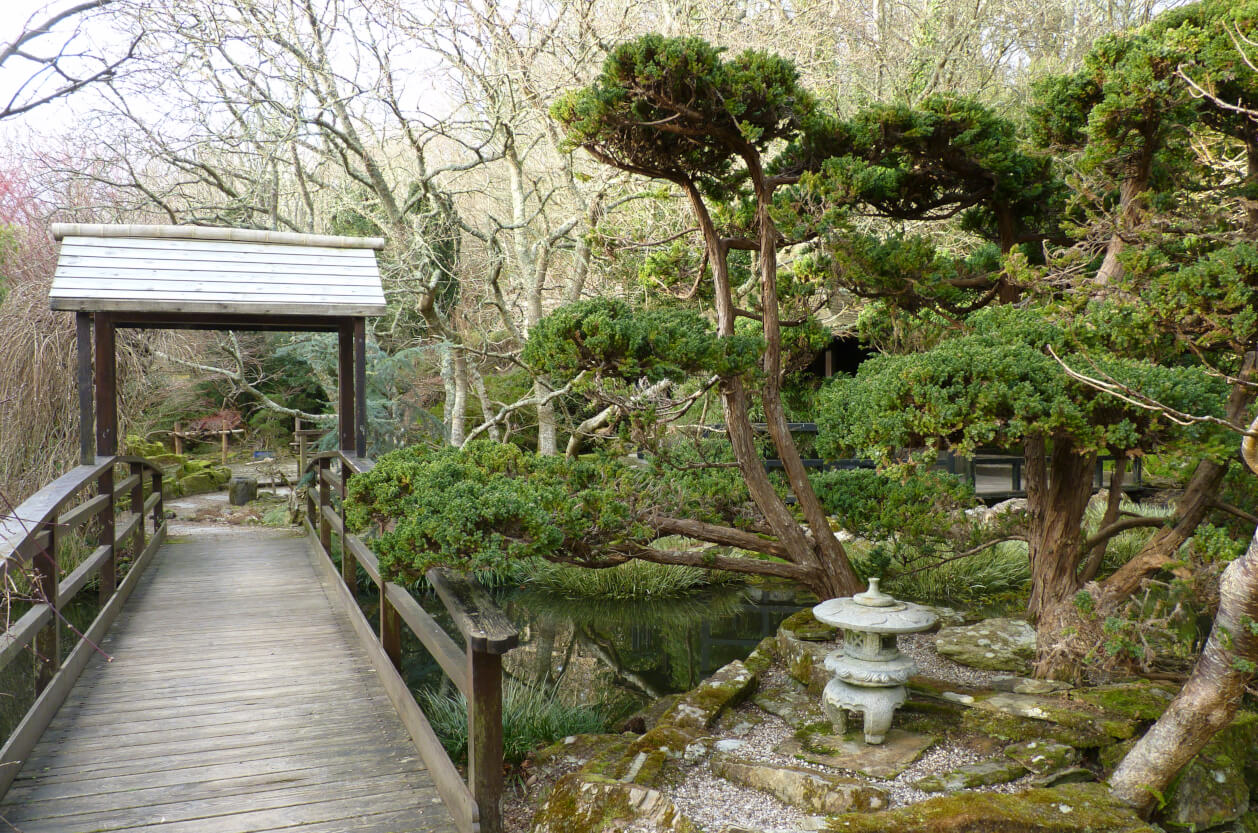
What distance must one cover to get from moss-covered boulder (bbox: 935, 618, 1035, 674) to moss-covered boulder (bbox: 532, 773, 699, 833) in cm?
211

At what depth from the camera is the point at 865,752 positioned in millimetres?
3471

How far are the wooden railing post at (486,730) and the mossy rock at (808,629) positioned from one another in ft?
7.43

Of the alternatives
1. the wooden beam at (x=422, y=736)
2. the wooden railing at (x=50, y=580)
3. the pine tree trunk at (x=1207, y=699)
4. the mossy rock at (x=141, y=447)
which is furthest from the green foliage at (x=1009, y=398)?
the mossy rock at (x=141, y=447)

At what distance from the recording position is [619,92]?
4.04m

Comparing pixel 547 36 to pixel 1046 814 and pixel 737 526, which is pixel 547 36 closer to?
pixel 737 526

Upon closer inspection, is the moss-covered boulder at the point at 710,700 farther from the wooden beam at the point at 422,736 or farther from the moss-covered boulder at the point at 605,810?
the wooden beam at the point at 422,736

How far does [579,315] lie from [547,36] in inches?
184

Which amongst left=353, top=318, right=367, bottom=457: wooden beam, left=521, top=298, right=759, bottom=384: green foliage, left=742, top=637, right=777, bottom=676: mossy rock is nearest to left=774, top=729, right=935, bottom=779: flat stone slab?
left=742, top=637, right=777, bottom=676: mossy rock

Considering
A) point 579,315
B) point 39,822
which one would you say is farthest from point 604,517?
point 39,822

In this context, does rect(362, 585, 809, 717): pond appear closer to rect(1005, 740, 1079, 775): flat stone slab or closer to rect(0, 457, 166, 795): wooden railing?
rect(0, 457, 166, 795): wooden railing

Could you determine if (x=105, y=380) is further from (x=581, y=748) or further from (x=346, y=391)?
(x=581, y=748)

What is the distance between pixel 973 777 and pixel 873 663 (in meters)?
0.55

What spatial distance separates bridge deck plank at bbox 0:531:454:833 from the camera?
10.2ft

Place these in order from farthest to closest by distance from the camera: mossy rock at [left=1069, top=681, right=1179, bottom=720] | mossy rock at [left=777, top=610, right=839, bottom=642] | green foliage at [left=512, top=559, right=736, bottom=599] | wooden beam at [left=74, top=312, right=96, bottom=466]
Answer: green foliage at [left=512, top=559, right=736, bottom=599] < wooden beam at [left=74, top=312, right=96, bottom=466] < mossy rock at [left=777, top=610, right=839, bottom=642] < mossy rock at [left=1069, top=681, right=1179, bottom=720]
